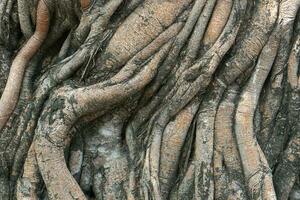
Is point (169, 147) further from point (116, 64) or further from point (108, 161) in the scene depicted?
point (116, 64)

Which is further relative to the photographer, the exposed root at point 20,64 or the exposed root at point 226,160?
the exposed root at point 20,64

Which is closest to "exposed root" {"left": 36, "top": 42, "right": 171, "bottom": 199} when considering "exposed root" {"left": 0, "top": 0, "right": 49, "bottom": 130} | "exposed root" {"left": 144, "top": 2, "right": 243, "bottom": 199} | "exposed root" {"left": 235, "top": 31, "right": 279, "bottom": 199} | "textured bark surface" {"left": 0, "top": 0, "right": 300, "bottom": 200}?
"textured bark surface" {"left": 0, "top": 0, "right": 300, "bottom": 200}

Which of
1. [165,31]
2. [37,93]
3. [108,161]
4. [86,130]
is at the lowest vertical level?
[108,161]

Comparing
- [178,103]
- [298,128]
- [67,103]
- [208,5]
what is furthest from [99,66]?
[298,128]

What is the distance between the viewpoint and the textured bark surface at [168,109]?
2900 mm

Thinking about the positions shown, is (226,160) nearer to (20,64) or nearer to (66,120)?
(66,120)

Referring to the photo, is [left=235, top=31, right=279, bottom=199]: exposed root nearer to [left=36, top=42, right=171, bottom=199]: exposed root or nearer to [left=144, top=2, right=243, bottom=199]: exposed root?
[left=144, top=2, right=243, bottom=199]: exposed root

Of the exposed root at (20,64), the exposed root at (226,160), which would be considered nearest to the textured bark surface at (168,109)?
the exposed root at (226,160)

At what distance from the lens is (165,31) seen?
306cm

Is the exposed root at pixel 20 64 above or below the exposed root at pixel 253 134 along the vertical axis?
above

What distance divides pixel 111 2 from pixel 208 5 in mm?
601

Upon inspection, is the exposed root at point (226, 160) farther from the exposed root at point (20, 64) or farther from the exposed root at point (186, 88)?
the exposed root at point (20, 64)

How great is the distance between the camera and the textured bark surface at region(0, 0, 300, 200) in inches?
114

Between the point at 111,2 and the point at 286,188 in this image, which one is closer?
the point at 286,188
